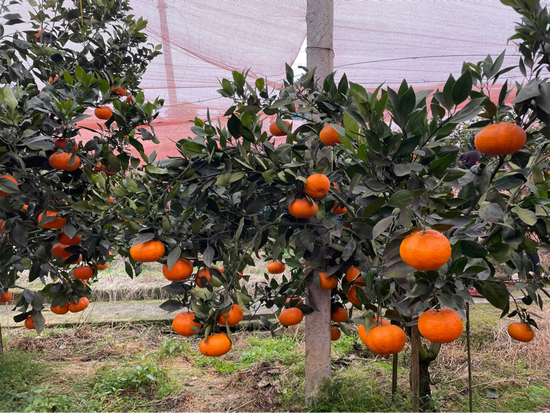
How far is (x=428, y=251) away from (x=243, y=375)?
2.04m

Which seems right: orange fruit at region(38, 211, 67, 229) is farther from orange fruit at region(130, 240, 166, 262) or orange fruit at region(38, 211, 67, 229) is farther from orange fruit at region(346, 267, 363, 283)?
orange fruit at region(346, 267, 363, 283)

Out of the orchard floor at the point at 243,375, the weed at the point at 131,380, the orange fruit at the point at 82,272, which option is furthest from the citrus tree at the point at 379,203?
the weed at the point at 131,380

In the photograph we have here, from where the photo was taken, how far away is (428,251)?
0.68 m

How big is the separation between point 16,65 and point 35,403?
1614mm

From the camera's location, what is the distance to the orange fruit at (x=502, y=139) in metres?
0.81

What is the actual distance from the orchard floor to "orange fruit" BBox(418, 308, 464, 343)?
42.2 inches

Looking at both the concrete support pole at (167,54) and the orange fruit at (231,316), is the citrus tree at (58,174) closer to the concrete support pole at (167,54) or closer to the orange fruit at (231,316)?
the orange fruit at (231,316)

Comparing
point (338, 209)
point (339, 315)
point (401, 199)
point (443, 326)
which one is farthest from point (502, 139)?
point (339, 315)

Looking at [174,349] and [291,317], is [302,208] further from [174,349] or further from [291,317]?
[174,349]

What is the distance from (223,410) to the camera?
201cm

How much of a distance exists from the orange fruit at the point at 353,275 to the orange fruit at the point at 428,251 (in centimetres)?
68

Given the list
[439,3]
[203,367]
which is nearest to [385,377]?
[203,367]

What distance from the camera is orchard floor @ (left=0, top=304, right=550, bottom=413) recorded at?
6.50 ft

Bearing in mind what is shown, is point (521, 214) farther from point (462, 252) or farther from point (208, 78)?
point (208, 78)
